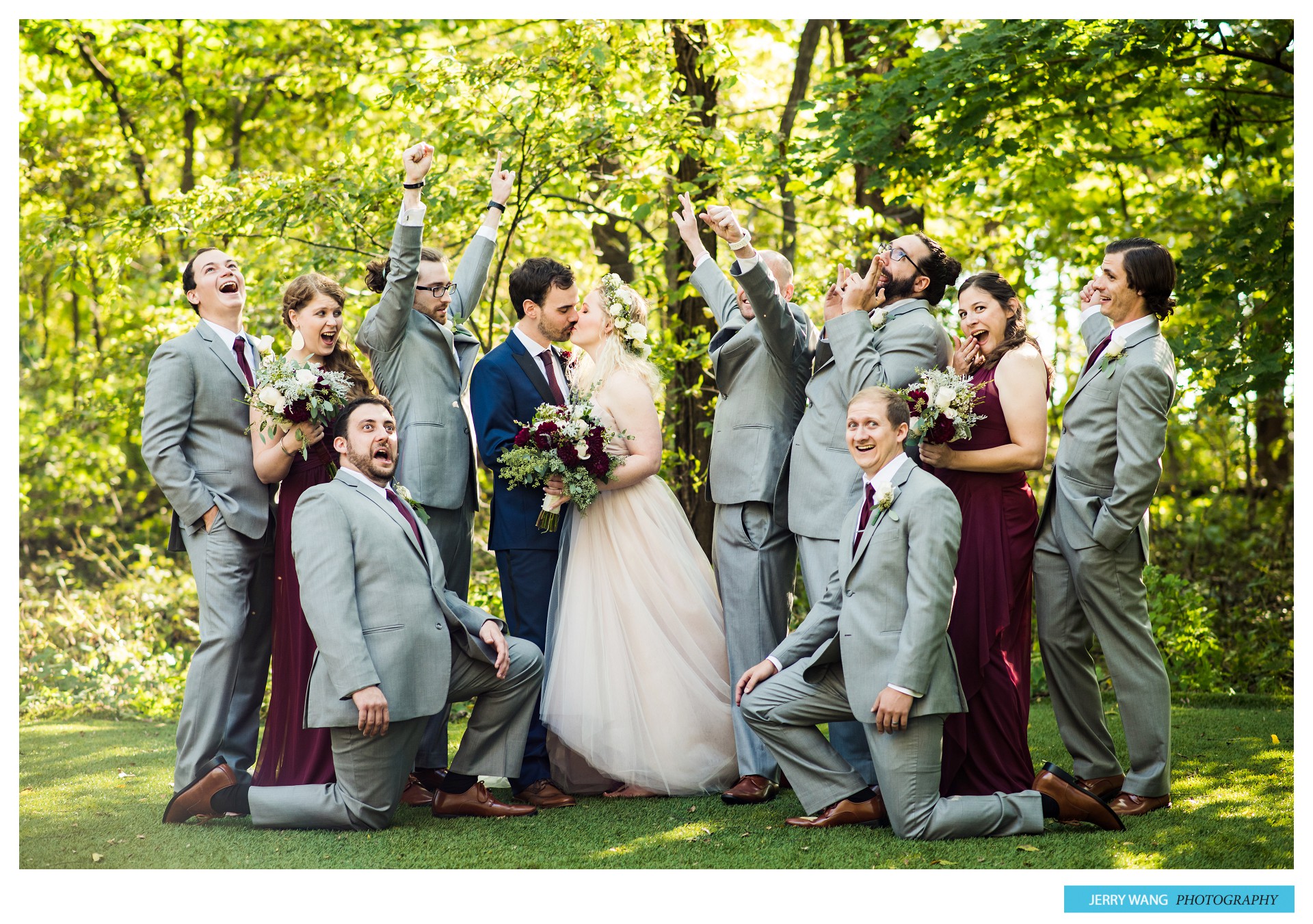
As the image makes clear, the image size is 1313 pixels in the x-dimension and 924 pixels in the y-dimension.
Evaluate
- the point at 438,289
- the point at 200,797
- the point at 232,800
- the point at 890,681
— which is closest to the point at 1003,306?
the point at 890,681

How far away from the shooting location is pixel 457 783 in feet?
16.0

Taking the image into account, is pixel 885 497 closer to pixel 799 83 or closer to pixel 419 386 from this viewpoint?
pixel 419 386

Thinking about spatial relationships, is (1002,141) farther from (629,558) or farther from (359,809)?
(359,809)

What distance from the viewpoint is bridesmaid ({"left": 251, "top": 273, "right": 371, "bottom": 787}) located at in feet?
15.2

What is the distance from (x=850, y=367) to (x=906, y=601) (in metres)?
1.10

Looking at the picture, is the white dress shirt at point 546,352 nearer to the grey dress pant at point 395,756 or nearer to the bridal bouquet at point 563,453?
the bridal bouquet at point 563,453

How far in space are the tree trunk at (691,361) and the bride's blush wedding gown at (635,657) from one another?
118 inches

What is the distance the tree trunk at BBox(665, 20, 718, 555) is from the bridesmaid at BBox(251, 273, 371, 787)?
3624mm

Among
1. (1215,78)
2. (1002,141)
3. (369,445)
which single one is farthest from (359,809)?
(1215,78)

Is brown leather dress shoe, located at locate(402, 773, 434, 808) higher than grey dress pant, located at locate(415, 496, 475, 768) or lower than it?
lower

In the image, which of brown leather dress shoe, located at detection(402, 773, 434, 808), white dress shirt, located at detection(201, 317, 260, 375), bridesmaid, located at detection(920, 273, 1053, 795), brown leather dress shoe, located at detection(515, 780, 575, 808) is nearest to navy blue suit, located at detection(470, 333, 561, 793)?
brown leather dress shoe, located at detection(515, 780, 575, 808)

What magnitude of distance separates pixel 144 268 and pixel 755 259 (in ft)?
35.2

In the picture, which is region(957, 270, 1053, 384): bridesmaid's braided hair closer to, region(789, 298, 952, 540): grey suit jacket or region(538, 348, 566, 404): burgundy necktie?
region(789, 298, 952, 540): grey suit jacket

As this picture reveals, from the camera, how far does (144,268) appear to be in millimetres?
13461
